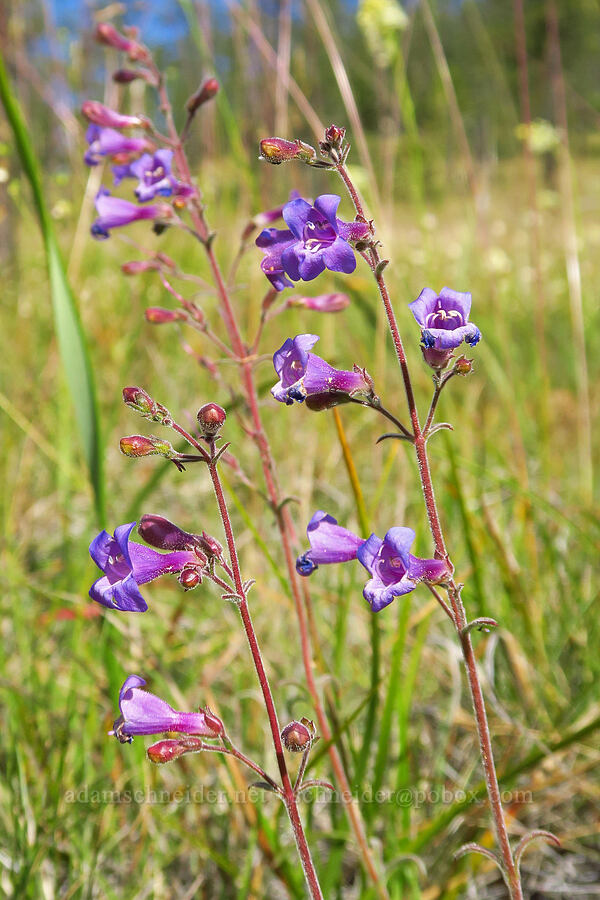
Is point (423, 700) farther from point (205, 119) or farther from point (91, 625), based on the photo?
point (205, 119)

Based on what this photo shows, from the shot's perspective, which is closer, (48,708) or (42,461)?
(48,708)

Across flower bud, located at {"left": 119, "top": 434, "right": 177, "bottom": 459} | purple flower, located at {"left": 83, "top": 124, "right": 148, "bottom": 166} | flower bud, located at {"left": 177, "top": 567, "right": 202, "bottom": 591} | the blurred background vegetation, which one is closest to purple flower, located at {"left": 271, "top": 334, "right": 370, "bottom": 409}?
flower bud, located at {"left": 119, "top": 434, "right": 177, "bottom": 459}

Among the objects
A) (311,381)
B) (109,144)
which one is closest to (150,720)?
(311,381)

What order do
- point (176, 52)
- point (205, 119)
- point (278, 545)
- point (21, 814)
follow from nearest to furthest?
point (21, 814), point (278, 545), point (205, 119), point (176, 52)

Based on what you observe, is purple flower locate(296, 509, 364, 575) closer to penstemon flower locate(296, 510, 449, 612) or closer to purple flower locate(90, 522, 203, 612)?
penstemon flower locate(296, 510, 449, 612)

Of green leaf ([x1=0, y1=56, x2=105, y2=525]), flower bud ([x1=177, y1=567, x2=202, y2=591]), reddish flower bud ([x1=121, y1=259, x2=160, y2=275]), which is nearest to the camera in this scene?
flower bud ([x1=177, y1=567, x2=202, y2=591])

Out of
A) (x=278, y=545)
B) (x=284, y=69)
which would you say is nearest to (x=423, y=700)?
(x=278, y=545)
